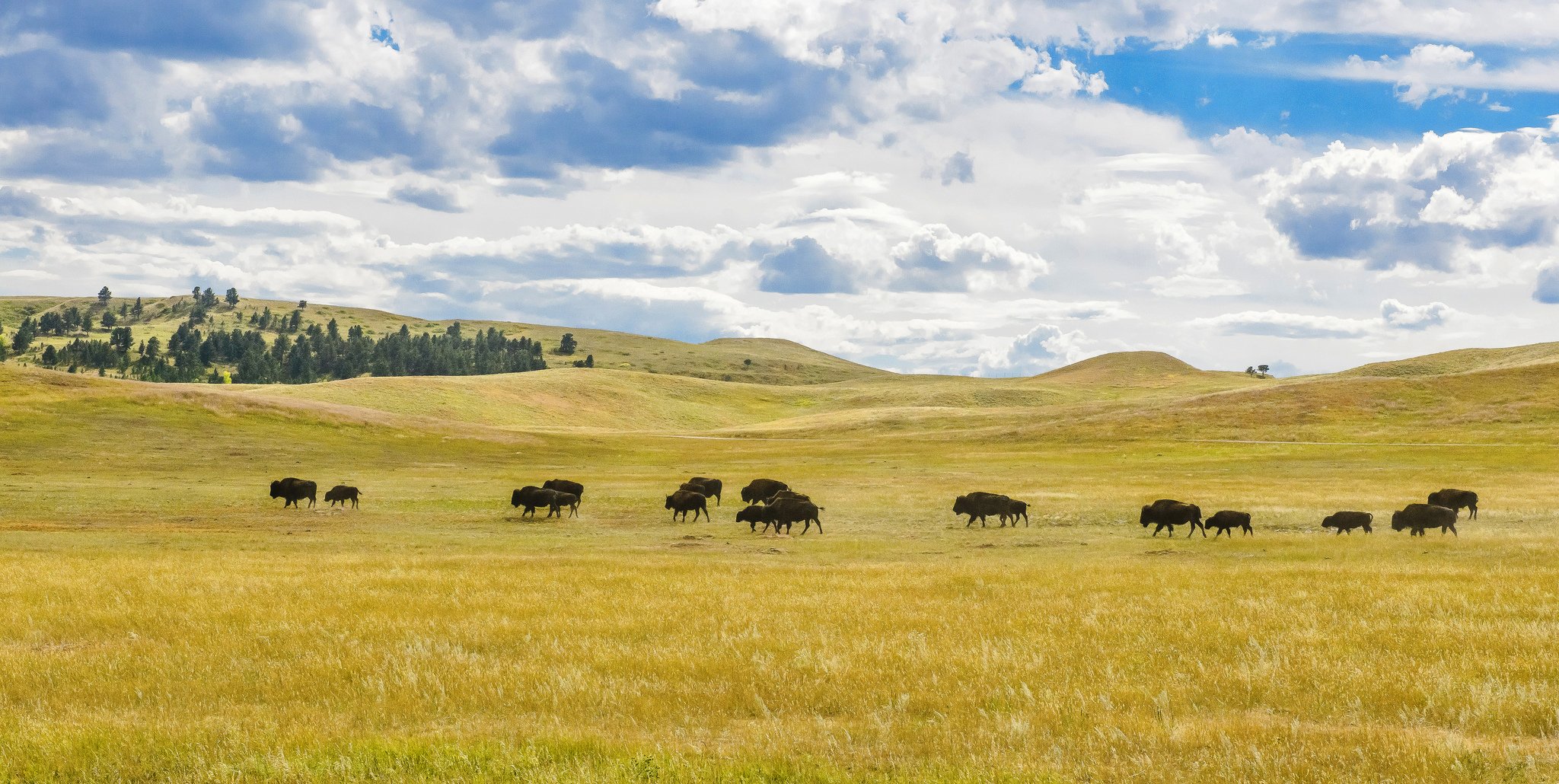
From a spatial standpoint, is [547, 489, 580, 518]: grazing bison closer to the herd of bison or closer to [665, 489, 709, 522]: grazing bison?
the herd of bison

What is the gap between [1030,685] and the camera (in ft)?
38.9

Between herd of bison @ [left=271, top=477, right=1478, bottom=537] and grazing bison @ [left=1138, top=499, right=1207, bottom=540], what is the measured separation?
0.08 ft

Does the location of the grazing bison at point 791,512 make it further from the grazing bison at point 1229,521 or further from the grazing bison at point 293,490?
the grazing bison at point 293,490

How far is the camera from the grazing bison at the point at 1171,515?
35094 millimetres

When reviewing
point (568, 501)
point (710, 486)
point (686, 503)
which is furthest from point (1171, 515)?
point (568, 501)

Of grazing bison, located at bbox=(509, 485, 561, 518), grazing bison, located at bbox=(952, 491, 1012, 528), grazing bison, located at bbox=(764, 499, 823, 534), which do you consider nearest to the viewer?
grazing bison, located at bbox=(764, 499, 823, 534)

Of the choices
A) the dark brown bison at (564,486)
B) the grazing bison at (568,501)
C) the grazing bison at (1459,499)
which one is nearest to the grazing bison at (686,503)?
the grazing bison at (568,501)

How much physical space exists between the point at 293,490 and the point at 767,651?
3973cm

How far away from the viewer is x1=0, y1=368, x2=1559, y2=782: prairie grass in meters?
9.05

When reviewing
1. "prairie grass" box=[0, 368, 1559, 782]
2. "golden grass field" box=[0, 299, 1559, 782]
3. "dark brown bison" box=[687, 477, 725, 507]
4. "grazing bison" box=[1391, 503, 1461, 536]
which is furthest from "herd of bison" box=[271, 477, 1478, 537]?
"golden grass field" box=[0, 299, 1559, 782]

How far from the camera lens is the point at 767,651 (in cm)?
1387

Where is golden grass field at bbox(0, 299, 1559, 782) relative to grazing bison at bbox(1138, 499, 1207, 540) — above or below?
below

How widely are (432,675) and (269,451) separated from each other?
68.6 meters

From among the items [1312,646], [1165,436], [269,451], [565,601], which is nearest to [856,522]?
[565,601]
